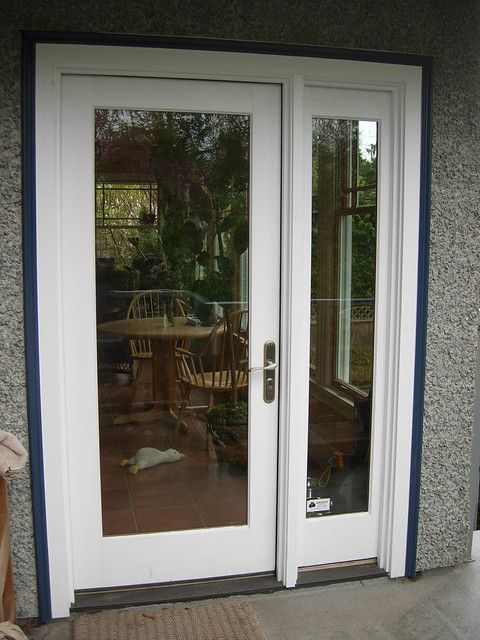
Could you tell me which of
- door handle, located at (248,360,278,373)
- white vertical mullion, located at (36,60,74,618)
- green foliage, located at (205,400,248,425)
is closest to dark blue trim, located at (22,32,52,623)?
white vertical mullion, located at (36,60,74,618)

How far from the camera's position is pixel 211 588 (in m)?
2.99

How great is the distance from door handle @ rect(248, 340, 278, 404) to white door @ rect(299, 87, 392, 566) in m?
0.19

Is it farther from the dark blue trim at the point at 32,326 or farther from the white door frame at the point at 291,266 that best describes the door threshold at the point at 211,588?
the dark blue trim at the point at 32,326

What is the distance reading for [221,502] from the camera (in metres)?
3.04

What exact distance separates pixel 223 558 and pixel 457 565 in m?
1.19

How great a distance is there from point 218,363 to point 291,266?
548mm

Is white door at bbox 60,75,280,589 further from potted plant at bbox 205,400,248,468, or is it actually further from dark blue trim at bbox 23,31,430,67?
dark blue trim at bbox 23,31,430,67

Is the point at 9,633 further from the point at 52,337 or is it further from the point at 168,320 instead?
the point at 168,320

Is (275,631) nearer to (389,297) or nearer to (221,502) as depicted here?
(221,502)

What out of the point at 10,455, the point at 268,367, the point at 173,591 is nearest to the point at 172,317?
the point at 268,367

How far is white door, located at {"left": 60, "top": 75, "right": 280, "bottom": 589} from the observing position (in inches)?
108

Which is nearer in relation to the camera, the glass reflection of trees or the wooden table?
the glass reflection of trees

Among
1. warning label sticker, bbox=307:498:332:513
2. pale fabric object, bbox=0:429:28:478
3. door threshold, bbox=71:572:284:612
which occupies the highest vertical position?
pale fabric object, bbox=0:429:28:478

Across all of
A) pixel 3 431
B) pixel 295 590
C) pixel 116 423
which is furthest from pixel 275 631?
pixel 3 431
